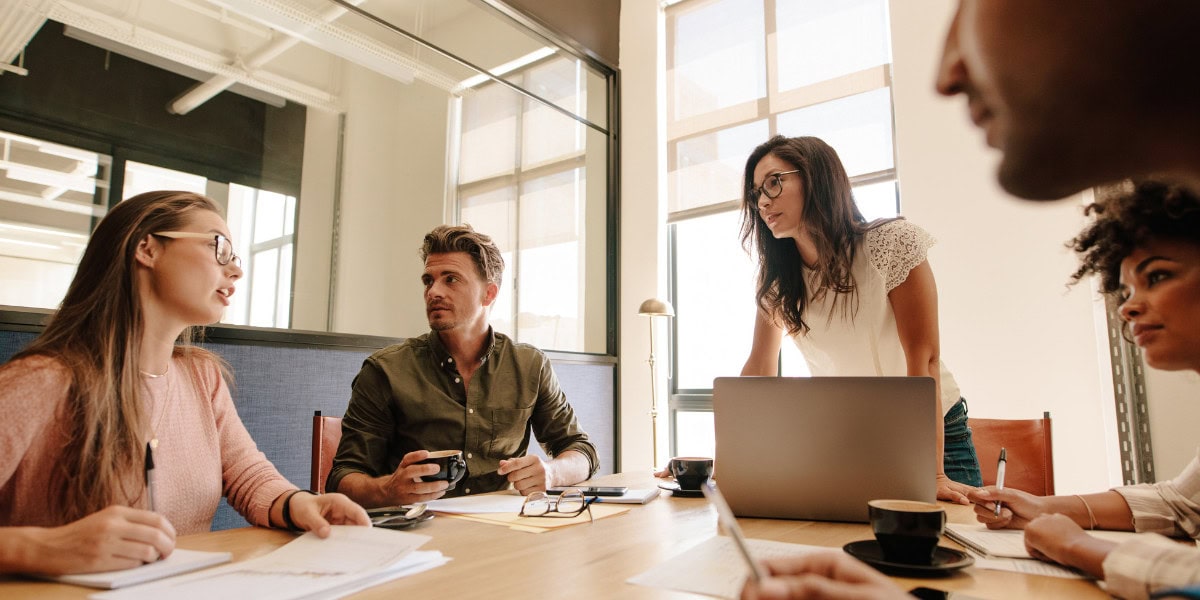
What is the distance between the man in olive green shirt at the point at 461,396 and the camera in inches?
73.5

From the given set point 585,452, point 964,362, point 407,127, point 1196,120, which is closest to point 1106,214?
point 1196,120

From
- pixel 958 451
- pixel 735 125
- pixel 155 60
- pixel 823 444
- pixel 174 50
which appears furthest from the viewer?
pixel 735 125

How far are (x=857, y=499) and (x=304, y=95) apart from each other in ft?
12.7

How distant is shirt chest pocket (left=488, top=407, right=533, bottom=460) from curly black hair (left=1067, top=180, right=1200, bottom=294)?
1.53 metres

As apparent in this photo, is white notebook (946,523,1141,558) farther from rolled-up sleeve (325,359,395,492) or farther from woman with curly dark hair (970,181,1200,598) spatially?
rolled-up sleeve (325,359,395,492)

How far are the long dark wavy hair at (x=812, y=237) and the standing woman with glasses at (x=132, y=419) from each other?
1.29m

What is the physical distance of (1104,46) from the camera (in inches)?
15.5

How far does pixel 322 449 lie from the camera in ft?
6.07

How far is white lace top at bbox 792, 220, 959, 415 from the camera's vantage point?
168 cm

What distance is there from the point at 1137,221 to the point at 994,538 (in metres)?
0.54

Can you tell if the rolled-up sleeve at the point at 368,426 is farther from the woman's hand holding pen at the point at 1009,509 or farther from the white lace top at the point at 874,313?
the woman's hand holding pen at the point at 1009,509

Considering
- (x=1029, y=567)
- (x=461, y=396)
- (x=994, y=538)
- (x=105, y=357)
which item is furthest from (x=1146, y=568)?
(x=461, y=396)

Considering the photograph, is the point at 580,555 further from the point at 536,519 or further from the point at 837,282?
the point at 837,282

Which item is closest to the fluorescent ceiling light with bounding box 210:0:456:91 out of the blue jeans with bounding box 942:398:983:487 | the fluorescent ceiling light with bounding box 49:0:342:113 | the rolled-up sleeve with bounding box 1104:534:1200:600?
the fluorescent ceiling light with bounding box 49:0:342:113
